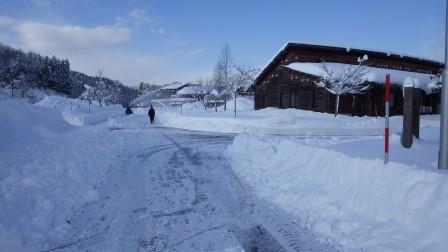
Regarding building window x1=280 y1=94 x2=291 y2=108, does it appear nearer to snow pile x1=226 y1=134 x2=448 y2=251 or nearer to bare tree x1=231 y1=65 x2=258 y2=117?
bare tree x1=231 y1=65 x2=258 y2=117

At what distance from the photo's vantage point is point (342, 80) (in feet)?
84.7

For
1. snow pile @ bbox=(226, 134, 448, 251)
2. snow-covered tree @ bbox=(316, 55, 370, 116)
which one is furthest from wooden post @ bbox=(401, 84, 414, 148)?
snow-covered tree @ bbox=(316, 55, 370, 116)

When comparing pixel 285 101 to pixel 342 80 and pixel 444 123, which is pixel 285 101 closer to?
pixel 342 80

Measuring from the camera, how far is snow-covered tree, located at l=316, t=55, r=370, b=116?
2588 centimetres

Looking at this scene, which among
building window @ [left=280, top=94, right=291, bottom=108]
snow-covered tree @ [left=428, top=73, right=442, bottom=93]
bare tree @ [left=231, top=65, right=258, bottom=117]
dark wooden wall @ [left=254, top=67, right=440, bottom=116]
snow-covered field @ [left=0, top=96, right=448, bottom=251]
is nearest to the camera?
snow-covered field @ [left=0, top=96, right=448, bottom=251]

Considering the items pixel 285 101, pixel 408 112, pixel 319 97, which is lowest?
pixel 408 112

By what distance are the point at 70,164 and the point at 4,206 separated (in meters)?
3.36

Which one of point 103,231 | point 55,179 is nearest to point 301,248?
point 103,231

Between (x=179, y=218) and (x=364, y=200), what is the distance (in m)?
2.87

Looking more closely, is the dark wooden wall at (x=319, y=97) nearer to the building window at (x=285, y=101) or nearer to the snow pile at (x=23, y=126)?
the building window at (x=285, y=101)

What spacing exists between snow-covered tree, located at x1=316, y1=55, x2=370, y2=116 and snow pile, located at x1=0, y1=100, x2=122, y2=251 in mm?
18168

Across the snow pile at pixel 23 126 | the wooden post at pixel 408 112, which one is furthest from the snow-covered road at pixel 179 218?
the wooden post at pixel 408 112

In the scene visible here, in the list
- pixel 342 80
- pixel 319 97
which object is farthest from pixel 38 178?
pixel 319 97

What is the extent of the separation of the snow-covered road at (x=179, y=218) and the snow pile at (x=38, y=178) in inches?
10.5
